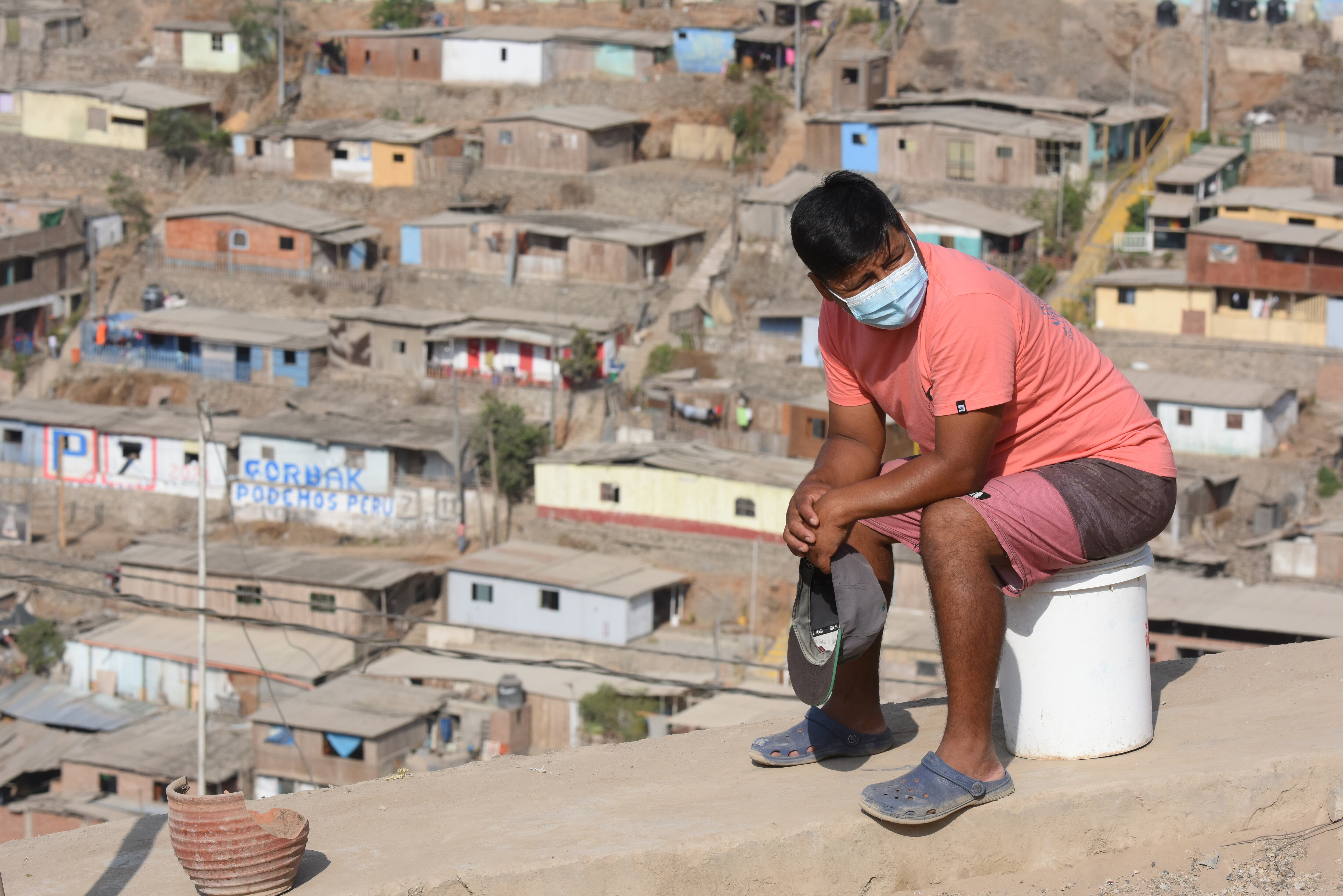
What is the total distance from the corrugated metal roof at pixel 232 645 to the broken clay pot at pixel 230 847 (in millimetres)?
18226

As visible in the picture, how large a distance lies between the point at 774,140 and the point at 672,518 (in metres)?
13.6

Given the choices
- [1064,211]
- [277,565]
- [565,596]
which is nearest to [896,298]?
[565,596]

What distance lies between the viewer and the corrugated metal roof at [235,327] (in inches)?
1229

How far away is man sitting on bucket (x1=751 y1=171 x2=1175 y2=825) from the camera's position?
12.9 ft

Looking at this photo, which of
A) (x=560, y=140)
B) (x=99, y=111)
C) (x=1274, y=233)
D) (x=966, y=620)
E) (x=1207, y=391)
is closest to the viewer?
(x=966, y=620)

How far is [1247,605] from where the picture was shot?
19781mm

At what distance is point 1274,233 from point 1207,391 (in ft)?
11.6

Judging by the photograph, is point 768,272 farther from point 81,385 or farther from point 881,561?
point 881,561

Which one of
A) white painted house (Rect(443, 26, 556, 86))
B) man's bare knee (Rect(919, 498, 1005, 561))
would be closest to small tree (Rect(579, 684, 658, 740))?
man's bare knee (Rect(919, 498, 1005, 561))

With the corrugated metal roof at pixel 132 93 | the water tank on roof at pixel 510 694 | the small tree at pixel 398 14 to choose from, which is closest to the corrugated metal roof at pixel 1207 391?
the water tank on roof at pixel 510 694

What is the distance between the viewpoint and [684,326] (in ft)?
102

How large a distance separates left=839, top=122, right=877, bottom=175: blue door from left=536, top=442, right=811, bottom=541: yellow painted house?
966 cm

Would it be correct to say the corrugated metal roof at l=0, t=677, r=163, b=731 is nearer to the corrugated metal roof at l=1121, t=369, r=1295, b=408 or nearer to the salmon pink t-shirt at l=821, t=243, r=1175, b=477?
the corrugated metal roof at l=1121, t=369, r=1295, b=408

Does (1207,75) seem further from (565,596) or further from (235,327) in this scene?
(235,327)
